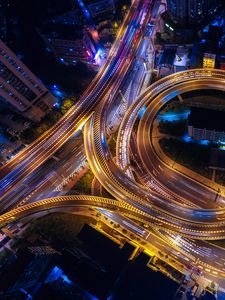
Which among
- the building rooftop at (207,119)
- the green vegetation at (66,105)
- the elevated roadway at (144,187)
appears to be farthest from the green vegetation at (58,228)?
the building rooftop at (207,119)

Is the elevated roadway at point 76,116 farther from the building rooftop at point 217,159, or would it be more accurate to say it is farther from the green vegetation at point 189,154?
the building rooftop at point 217,159

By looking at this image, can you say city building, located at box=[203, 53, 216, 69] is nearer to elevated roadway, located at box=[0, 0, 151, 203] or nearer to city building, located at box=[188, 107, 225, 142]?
city building, located at box=[188, 107, 225, 142]

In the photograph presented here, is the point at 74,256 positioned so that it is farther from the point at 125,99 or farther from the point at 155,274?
the point at 125,99

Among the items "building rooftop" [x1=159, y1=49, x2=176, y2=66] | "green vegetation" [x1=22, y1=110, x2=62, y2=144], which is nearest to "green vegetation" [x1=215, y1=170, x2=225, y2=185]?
"building rooftop" [x1=159, y1=49, x2=176, y2=66]

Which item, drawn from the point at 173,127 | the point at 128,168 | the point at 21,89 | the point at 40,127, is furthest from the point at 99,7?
the point at 128,168

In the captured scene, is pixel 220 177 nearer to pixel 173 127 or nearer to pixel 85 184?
pixel 173 127

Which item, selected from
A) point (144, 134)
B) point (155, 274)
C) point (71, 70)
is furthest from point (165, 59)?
point (155, 274)
